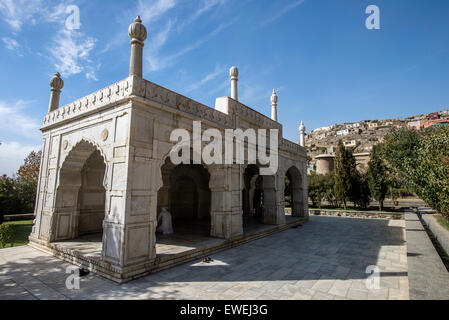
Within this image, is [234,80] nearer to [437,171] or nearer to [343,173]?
[437,171]

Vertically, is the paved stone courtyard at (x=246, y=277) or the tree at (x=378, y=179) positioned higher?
the tree at (x=378, y=179)

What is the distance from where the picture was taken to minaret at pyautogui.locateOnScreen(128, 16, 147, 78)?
6.36 m

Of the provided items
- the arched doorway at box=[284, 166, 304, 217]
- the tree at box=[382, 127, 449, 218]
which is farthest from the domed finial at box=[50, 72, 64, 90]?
the tree at box=[382, 127, 449, 218]

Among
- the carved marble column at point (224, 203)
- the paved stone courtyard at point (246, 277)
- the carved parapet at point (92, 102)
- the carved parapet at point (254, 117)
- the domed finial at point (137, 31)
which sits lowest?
the paved stone courtyard at point (246, 277)

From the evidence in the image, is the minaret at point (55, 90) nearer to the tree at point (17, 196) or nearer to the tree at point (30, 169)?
the tree at point (17, 196)

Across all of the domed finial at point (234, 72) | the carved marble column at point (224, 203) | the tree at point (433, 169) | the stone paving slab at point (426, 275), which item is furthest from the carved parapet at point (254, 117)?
the stone paving slab at point (426, 275)

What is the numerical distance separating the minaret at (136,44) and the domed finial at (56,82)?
210 inches

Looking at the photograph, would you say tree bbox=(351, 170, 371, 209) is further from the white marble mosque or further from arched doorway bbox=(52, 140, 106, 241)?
arched doorway bbox=(52, 140, 106, 241)

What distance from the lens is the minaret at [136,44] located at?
6.36m

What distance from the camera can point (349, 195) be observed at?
2453cm

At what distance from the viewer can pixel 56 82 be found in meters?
9.65
